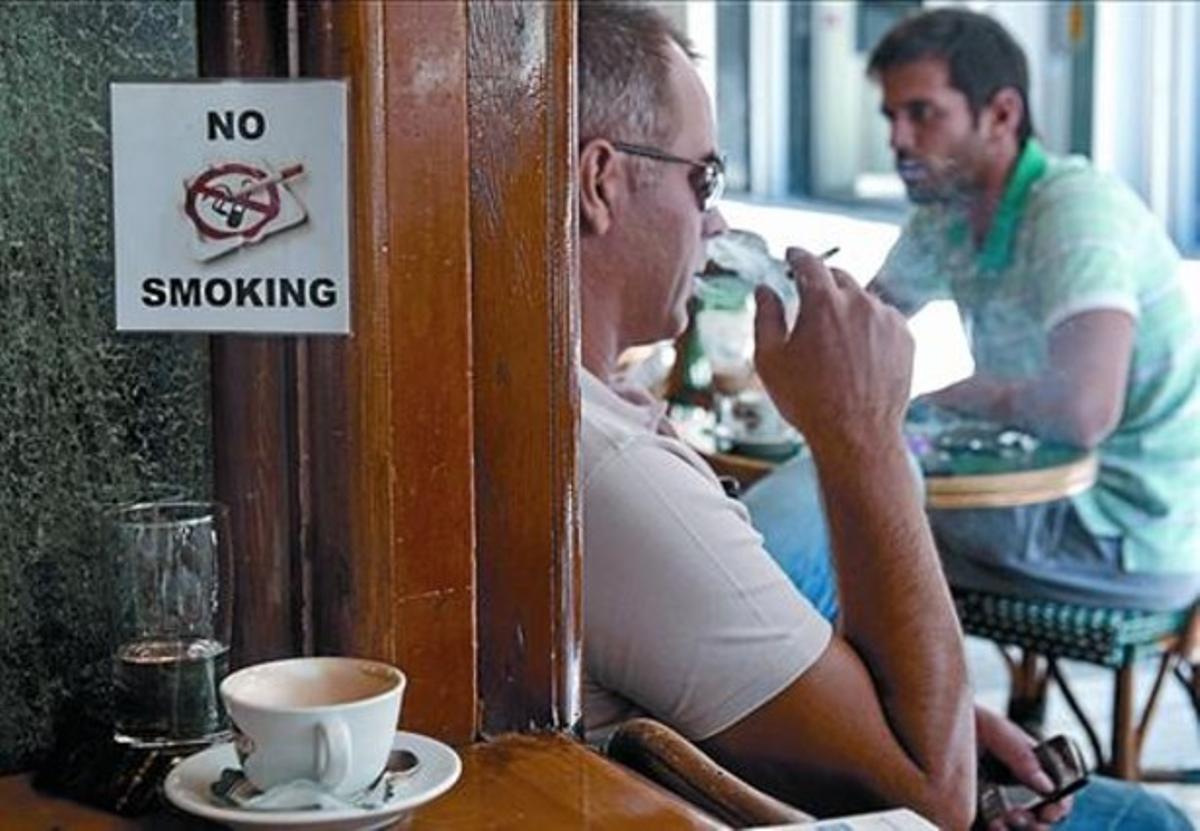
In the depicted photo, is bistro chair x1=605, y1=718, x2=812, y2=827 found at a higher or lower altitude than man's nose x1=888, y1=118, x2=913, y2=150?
lower

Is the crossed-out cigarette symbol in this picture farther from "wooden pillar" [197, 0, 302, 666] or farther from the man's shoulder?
the man's shoulder

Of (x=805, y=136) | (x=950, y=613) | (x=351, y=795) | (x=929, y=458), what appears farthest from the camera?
(x=805, y=136)

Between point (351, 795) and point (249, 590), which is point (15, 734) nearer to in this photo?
point (249, 590)

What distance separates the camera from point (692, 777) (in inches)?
39.9

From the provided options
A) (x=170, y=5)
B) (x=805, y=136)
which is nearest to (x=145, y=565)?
(x=170, y=5)

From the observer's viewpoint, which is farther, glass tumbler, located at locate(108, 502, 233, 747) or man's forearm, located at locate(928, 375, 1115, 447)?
man's forearm, located at locate(928, 375, 1115, 447)

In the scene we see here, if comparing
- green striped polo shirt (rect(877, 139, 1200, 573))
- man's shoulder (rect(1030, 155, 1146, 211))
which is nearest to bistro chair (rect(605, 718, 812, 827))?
green striped polo shirt (rect(877, 139, 1200, 573))

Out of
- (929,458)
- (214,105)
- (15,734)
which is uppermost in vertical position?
(214,105)

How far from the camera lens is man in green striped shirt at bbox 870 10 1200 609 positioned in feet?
9.52

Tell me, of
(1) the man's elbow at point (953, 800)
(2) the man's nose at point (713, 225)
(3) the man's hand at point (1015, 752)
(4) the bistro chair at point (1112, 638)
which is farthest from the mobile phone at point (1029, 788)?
(4) the bistro chair at point (1112, 638)

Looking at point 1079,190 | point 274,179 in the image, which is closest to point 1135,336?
point 1079,190

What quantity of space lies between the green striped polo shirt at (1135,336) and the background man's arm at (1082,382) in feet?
0.07

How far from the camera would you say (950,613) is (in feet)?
5.06

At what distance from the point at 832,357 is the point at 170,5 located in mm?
781
